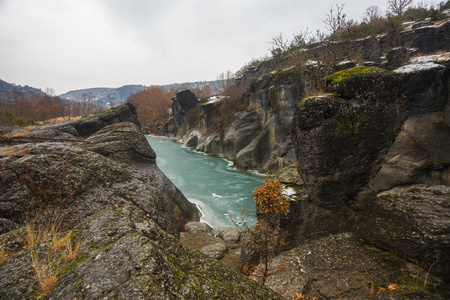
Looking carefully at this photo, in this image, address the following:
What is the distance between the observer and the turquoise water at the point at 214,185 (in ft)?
59.2

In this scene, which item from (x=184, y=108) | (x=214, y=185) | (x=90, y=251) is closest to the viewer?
(x=90, y=251)

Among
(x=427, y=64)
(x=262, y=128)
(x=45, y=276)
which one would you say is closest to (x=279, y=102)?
(x=262, y=128)

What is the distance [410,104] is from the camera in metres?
17.3

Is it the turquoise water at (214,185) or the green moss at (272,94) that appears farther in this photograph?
the green moss at (272,94)

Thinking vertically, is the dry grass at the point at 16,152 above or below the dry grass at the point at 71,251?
above

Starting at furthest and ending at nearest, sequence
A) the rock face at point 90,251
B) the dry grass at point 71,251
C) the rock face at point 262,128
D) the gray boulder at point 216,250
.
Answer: the rock face at point 262,128 → the gray boulder at point 216,250 → the dry grass at point 71,251 → the rock face at point 90,251

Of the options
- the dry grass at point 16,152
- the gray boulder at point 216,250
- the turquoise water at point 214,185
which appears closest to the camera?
the dry grass at point 16,152

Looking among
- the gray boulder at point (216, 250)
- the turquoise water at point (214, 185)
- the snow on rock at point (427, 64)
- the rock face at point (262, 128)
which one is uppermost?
the snow on rock at point (427, 64)

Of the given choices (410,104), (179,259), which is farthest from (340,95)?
(410,104)

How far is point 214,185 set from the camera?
24.8 metres

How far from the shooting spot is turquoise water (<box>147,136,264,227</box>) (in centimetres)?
1803

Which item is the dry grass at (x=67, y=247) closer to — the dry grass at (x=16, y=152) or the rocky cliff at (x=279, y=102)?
the dry grass at (x=16, y=152)

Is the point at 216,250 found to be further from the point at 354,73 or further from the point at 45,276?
the point at 354,73

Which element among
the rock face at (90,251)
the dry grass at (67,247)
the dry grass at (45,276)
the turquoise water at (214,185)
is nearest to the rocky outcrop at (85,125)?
the turquoise water at (214,185)
